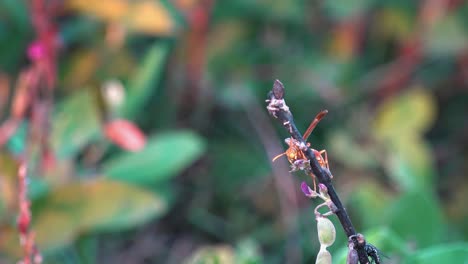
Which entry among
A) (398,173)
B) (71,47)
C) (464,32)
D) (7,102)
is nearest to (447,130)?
(464,32)

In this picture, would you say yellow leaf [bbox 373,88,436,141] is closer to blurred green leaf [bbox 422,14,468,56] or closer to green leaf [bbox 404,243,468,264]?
blurred green leaf [bbox 422,14,468,56]

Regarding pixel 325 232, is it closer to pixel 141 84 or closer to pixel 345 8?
pixel 141 84

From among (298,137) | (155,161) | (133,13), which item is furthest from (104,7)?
(298,137)

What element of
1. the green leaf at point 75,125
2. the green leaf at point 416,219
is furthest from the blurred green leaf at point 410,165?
the green leaf at point 75,125

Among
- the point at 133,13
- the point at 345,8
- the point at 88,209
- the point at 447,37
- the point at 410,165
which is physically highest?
the point at 447,37

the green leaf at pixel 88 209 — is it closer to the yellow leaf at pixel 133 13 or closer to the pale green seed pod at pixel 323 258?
the yellow leaf at pixel 133 13
